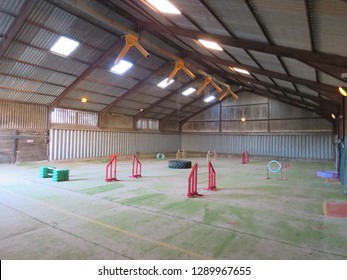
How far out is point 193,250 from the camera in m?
4.48

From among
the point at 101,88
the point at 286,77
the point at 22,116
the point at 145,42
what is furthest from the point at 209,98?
the point at 22,116

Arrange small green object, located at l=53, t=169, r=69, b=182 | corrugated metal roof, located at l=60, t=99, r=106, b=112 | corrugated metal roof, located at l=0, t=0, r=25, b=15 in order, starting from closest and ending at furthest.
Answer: corrugated metal roof, located at l=0, t=0, r=25, b=15, small green object, located at l=53, t=169, r=69, b=182, corrugated metal roof, located at l=60, t=99, r=106, b=112

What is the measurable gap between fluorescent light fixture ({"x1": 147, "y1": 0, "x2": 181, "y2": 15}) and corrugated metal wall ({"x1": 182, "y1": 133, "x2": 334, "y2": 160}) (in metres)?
22.1

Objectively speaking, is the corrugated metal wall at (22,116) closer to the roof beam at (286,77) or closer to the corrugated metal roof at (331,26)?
the roof beam at (286,77)

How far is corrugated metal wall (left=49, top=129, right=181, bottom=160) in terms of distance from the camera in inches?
803

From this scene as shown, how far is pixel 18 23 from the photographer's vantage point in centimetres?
1181

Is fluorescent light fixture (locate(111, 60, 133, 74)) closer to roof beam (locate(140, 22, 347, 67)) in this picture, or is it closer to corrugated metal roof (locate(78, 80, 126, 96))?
corrugated metal roof (locate(78, 80, 126, 96))

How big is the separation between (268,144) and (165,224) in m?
24.3

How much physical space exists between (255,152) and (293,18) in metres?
24.4

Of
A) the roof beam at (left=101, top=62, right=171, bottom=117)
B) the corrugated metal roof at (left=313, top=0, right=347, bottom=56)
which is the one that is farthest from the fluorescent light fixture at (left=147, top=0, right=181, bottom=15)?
the roof beam at (left=101, top=62, right=171, bottom=117)

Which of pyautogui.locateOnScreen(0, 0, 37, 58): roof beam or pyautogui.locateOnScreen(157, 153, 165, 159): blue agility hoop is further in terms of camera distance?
pyautogui.locateOnScreen(157, 153, 165, 159): blue agility hoop

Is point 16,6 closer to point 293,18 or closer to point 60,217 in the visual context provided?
point 60,217

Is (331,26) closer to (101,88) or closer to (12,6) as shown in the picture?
(12,6)

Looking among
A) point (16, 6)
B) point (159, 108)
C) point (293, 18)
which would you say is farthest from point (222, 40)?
point (159, 108)
